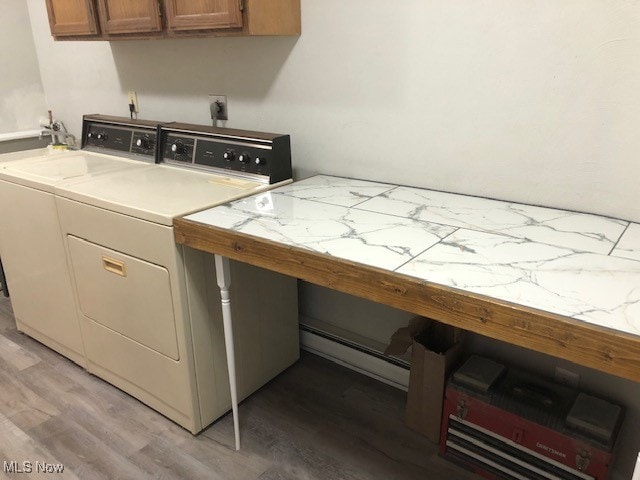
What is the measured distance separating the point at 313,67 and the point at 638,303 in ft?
4.95

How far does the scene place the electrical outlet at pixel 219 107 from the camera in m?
2.42

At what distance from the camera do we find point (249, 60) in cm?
227

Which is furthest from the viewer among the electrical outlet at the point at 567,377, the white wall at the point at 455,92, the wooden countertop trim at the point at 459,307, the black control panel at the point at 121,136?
the black control panel at the point at 121,136

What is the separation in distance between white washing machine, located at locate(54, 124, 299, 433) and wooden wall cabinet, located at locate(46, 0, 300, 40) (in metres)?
0.43

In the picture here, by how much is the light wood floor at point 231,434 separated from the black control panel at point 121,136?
1.11 m

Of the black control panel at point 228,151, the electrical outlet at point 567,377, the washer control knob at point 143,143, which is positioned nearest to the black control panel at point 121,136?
the washer control knob at point 143,143

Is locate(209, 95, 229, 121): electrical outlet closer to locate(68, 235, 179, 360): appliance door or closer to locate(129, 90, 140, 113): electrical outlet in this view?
locate(129, 90, 140, 113): electrical outlet

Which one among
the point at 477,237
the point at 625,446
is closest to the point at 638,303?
the point at 477,237

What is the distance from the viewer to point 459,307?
1105 mm

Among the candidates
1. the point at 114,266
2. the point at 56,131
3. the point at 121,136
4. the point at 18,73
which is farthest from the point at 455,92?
the point at 18,73

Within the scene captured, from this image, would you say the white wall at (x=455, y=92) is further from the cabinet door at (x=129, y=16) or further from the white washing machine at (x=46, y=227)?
the white washing machine at (x=46, y=227)

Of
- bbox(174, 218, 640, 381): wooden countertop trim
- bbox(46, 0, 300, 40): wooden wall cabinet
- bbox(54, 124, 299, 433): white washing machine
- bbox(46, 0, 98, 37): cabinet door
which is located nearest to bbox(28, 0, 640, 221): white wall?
bbox(46, 0, 300, 40): wooden wall cabinet

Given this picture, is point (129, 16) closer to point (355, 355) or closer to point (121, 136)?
point (121, 136)

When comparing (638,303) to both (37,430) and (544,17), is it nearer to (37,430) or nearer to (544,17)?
(544,17)
